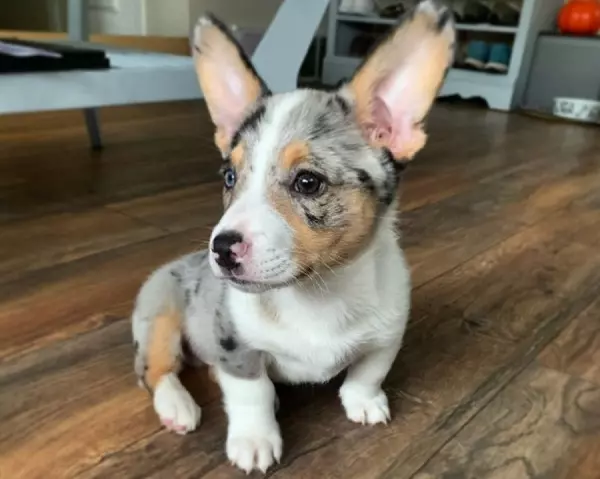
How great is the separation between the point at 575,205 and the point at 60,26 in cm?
323

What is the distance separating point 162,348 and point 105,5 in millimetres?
3541

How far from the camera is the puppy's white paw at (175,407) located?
1019mm

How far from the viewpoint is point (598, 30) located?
4566 mm

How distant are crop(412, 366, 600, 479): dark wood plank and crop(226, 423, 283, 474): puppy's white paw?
20 cm

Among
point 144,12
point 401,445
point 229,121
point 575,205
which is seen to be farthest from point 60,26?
point 401,445

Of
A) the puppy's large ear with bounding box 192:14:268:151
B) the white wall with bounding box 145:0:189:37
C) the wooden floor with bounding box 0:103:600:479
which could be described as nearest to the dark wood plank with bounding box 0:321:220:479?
the wooden floor with bounding box 0:103:600:479

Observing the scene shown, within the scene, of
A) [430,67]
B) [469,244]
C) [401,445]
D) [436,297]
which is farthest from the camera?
[469,244]

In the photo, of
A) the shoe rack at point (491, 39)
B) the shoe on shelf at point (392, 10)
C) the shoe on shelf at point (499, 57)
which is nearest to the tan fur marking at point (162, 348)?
the shoe rack at point (491, 39)

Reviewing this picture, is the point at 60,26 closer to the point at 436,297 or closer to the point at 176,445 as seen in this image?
the point at 436,297

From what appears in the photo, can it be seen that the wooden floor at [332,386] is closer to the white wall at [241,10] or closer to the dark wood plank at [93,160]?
the dark wood plank at [93,160]

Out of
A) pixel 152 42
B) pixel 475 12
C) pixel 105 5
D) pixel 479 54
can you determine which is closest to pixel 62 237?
pixel 152 42

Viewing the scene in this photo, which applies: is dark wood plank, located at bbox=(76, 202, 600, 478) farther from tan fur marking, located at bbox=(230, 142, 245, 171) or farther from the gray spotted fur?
tan fur marking, located at bbox=(230, 142, 245, 171)

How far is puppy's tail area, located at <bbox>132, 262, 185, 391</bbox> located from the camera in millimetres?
1095

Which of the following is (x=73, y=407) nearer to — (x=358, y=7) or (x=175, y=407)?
(x=175, y=407)
